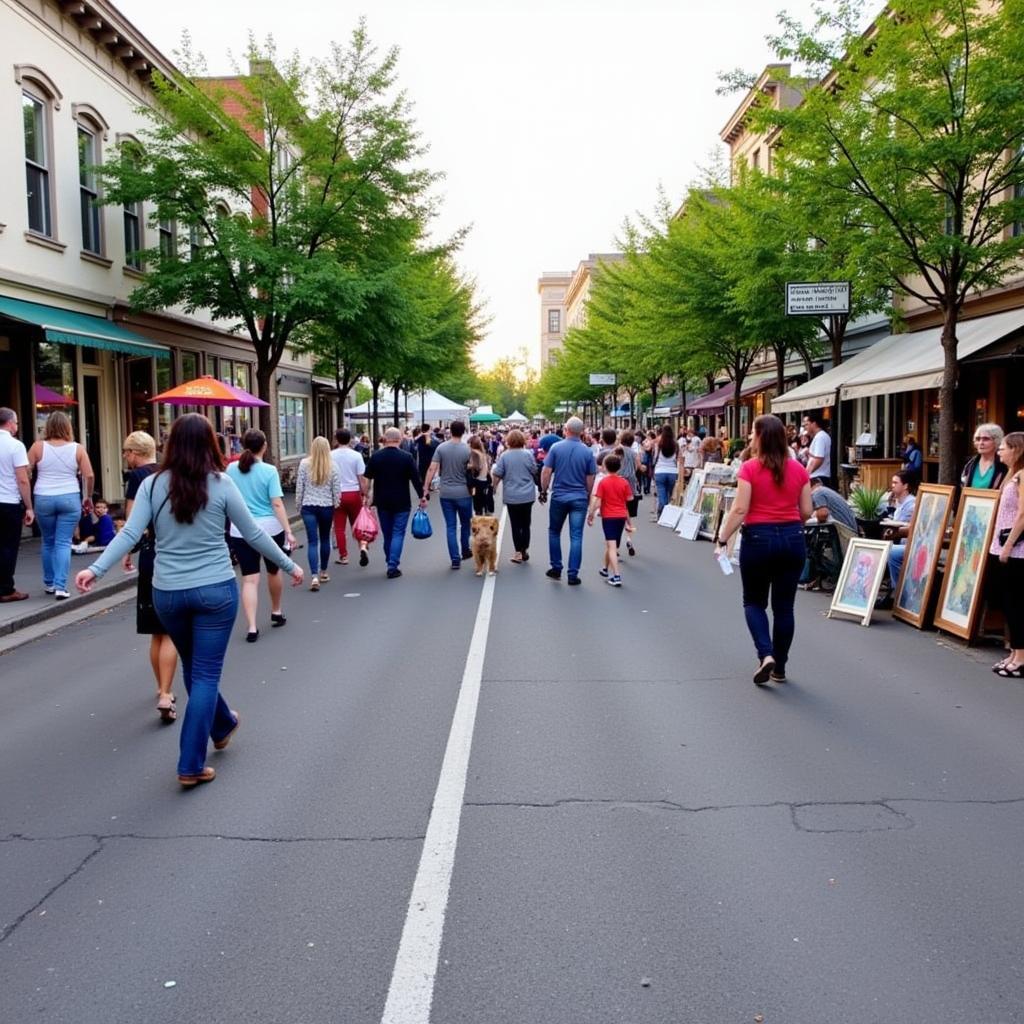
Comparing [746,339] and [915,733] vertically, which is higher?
[746,339]

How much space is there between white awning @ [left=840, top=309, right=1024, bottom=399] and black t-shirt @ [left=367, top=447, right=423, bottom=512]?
7722 mm

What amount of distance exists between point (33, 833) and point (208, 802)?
0.77 meters

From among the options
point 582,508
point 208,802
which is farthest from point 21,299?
point 208,802

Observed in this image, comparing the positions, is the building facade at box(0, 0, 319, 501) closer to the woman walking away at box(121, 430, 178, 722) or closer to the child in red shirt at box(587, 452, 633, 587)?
the child in red shirt at box(587, 452, 633, 587)

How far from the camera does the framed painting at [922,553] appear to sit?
921 cm

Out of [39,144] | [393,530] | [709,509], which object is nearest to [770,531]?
[393,530]

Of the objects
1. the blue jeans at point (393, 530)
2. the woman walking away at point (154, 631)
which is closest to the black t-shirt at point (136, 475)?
the woman walking away at point (154, 631)

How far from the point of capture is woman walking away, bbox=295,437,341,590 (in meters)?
11.8

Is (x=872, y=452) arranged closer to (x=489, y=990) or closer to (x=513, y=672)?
(x=513, y=672)

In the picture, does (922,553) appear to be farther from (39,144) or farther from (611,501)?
(39,144)

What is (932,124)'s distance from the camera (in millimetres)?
12469

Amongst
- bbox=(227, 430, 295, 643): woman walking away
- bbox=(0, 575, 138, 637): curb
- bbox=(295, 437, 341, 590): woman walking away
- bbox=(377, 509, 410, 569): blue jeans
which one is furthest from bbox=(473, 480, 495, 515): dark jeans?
bbox=(227, 430, 295, 643): woman walking away

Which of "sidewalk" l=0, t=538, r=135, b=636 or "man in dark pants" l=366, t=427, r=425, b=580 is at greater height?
"man in dark pants" l=366, t=427, r=425, b=580

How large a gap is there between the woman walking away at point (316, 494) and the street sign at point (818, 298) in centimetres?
735
